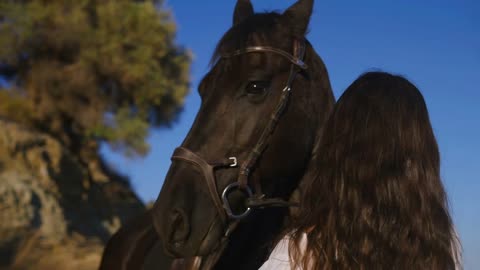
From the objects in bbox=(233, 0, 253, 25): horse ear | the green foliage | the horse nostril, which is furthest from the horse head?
the green foliage

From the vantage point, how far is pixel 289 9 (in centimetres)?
244

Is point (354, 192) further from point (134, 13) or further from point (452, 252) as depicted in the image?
point (134, 13)

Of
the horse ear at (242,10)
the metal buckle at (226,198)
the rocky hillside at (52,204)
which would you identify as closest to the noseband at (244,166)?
→ the metal buckle at (226,198)

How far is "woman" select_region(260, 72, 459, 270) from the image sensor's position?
1535 mm

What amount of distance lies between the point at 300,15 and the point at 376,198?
107 centimetres

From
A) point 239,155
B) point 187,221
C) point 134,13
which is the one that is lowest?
point 187,221

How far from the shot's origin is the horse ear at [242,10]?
107 inches

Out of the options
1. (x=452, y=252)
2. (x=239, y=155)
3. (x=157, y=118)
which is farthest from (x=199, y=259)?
(x=157, y=118)

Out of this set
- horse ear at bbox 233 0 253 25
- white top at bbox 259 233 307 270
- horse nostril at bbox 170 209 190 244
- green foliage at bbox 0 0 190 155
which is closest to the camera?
white top at bbox 259 233 307 270

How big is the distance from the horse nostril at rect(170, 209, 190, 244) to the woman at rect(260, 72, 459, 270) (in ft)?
1.45

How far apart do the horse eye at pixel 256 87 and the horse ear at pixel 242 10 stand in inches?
25.4

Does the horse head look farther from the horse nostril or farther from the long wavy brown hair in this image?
the long wavy brown hair

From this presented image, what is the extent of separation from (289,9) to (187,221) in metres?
1.03

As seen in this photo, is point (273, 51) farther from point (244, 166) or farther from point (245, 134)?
point (244, 166)
